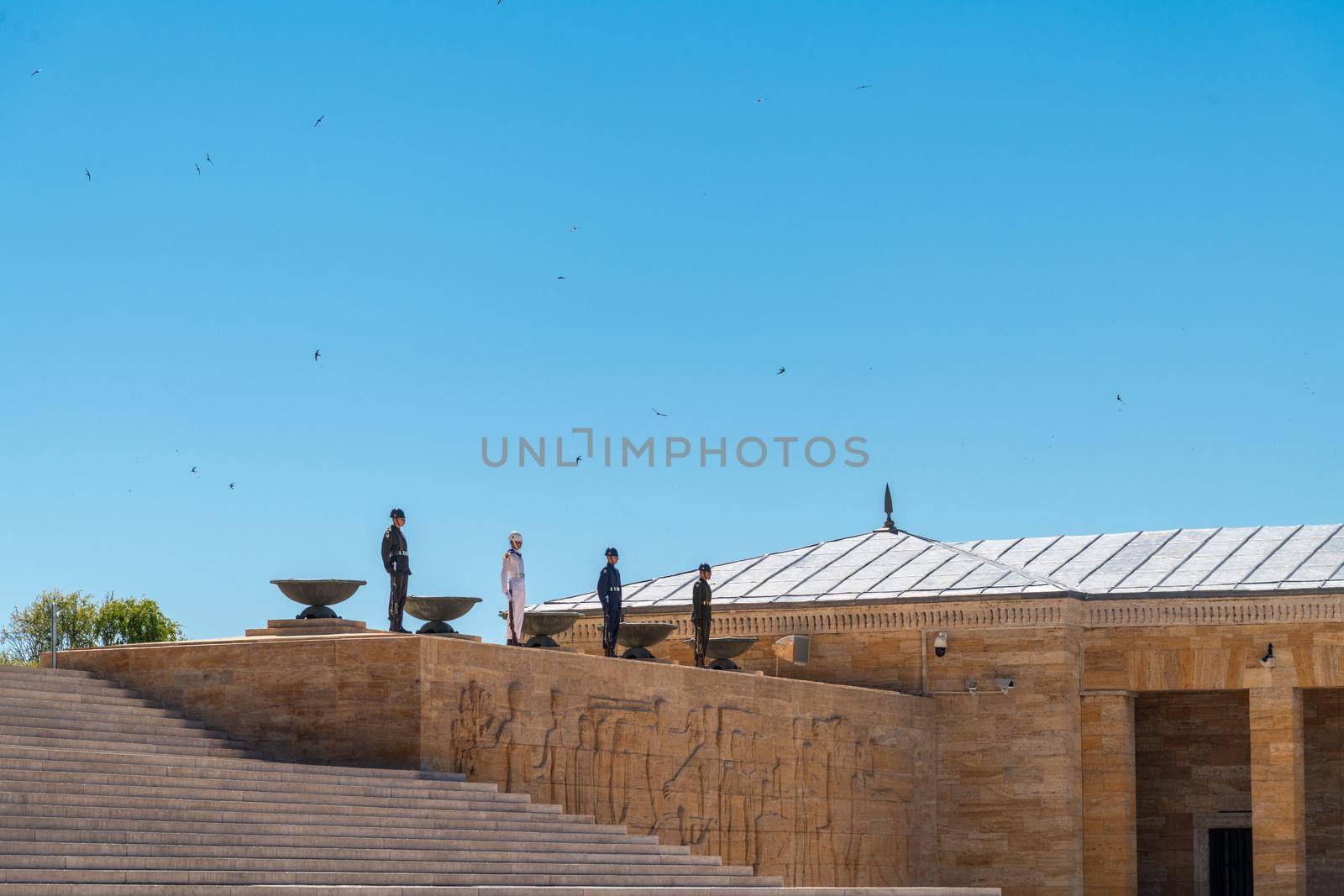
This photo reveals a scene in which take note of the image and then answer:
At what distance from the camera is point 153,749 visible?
73.4ft

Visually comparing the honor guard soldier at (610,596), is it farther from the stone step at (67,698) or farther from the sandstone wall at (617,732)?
the stone step at (67,698)

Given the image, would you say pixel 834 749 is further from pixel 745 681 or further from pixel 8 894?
pixel 8 894

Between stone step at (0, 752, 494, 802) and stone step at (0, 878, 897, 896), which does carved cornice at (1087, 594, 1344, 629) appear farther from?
stone step at (0, 752, 494, 802)

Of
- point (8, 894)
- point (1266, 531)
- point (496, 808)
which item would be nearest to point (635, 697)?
point (496, 808)

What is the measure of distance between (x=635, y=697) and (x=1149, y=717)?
12.7m

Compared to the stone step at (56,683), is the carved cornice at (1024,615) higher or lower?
higher

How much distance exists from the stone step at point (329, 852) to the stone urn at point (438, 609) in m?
3.96

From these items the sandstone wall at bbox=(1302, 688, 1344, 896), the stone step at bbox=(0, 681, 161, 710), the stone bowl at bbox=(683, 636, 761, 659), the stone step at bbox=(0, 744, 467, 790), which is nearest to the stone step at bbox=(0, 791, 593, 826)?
the stone step at bbox=(0, 744, 467, 790)

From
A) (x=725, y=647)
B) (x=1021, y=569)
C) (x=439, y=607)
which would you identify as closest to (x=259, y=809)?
(x=439, y=607)

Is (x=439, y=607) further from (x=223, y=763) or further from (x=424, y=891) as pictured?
(x=424, y=891)

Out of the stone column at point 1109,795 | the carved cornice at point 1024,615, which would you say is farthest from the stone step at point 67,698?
the stone column at point 1109,795

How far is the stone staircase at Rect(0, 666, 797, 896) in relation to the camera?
723 inches

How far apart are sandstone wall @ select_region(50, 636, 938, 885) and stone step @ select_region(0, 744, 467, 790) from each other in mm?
424

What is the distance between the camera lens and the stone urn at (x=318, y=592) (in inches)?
1009
